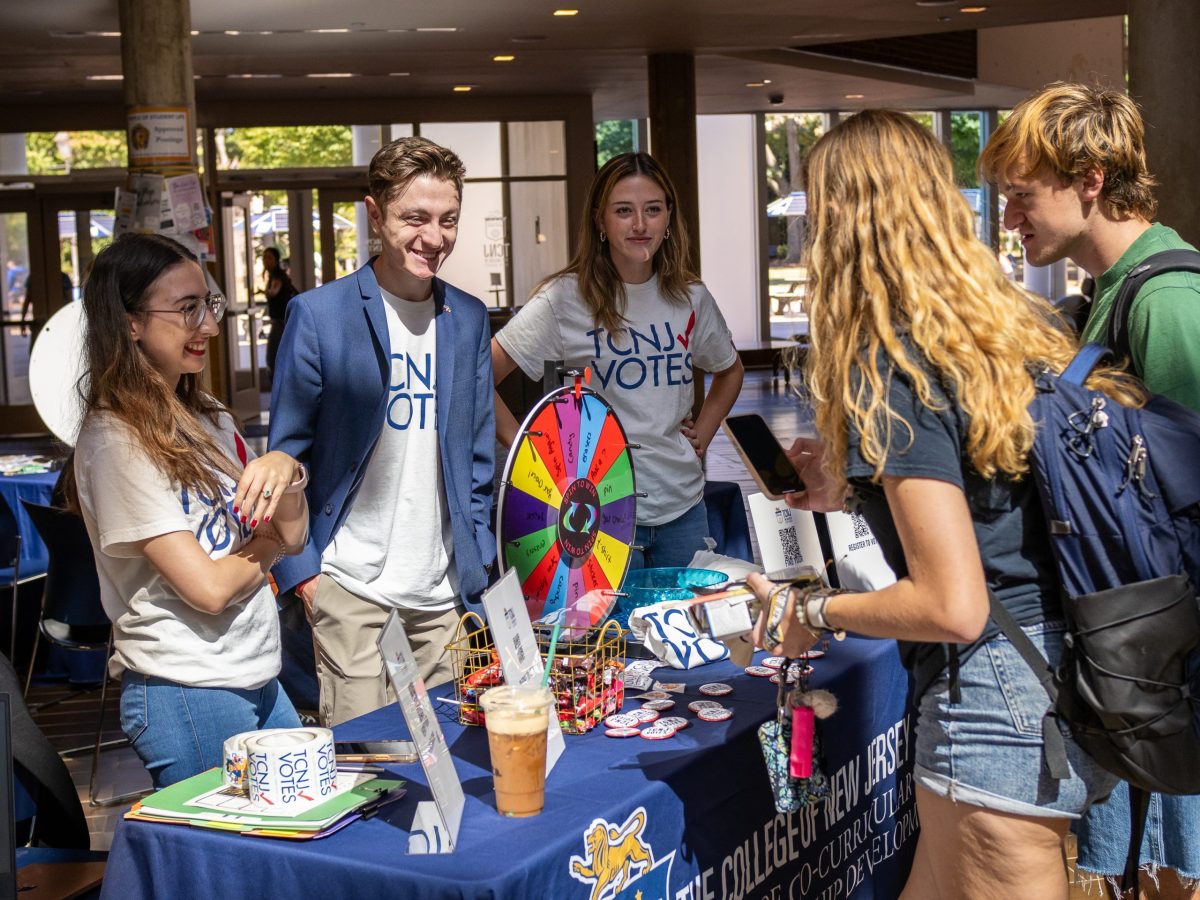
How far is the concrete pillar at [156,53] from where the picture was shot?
6.38 metres

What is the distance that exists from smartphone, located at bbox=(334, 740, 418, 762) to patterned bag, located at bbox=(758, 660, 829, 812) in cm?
53

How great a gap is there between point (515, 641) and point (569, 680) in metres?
0.20

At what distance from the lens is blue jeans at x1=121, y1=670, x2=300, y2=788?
220 cm

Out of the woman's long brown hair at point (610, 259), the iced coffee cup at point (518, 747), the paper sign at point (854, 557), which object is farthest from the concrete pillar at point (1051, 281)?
the iced coffee cup at point (518, 747)

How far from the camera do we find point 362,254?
54.9ft

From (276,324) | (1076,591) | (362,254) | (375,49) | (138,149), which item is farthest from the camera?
(362,254)

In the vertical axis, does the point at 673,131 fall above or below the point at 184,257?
above

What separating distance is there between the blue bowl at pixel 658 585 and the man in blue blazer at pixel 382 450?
0.99ft

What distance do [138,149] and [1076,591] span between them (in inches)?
216

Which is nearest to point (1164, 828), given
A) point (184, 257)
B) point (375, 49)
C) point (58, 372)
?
point (184, 257)

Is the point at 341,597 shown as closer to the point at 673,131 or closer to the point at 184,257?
the point at 184,257

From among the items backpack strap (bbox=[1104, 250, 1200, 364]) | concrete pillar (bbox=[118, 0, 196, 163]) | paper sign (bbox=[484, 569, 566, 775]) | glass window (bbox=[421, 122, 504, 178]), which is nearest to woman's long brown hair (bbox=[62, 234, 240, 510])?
paper sign (bbox=[484, 569, 566, 775])

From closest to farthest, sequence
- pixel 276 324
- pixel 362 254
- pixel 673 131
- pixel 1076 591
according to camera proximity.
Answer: pixel 1076 591
pixel 673 131
pixel 276 324
pixel 362 254

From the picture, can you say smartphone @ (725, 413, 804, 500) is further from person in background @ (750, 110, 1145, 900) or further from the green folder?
the green folder
